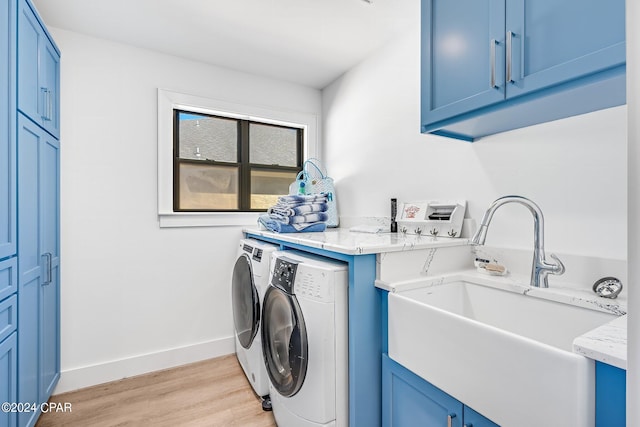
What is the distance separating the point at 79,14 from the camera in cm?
183

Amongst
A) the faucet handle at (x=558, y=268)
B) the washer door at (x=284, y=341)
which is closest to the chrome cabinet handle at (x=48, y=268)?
the washer door at (x=284, y=341)

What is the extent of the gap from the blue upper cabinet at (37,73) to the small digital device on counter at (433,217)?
2027 mm

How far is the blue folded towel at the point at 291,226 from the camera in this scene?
76.3 inches

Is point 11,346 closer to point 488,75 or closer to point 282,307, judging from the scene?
point 282,307

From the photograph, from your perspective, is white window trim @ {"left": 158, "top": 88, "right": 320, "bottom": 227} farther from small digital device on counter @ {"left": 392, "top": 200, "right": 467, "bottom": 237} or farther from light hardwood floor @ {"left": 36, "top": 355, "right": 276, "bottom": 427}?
small digital device on counter @ {"left": 392, "top": 200, "right": 467, "bottom": 237}

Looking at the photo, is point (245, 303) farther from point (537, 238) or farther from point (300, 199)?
point (537, 238)

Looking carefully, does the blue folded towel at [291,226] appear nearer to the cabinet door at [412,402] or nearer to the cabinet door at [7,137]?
the cabinet door at [412,402]

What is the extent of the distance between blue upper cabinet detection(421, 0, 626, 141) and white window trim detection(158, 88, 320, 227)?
1.61 meters

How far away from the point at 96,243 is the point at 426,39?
7.74 ft

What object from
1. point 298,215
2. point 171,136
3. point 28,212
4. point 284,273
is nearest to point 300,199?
point 298,215

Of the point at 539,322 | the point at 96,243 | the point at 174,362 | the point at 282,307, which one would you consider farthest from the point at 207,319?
the point at 539,322

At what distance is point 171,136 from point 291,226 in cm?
122

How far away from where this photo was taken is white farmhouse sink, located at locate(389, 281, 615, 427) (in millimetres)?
674

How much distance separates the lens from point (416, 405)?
1089mm
